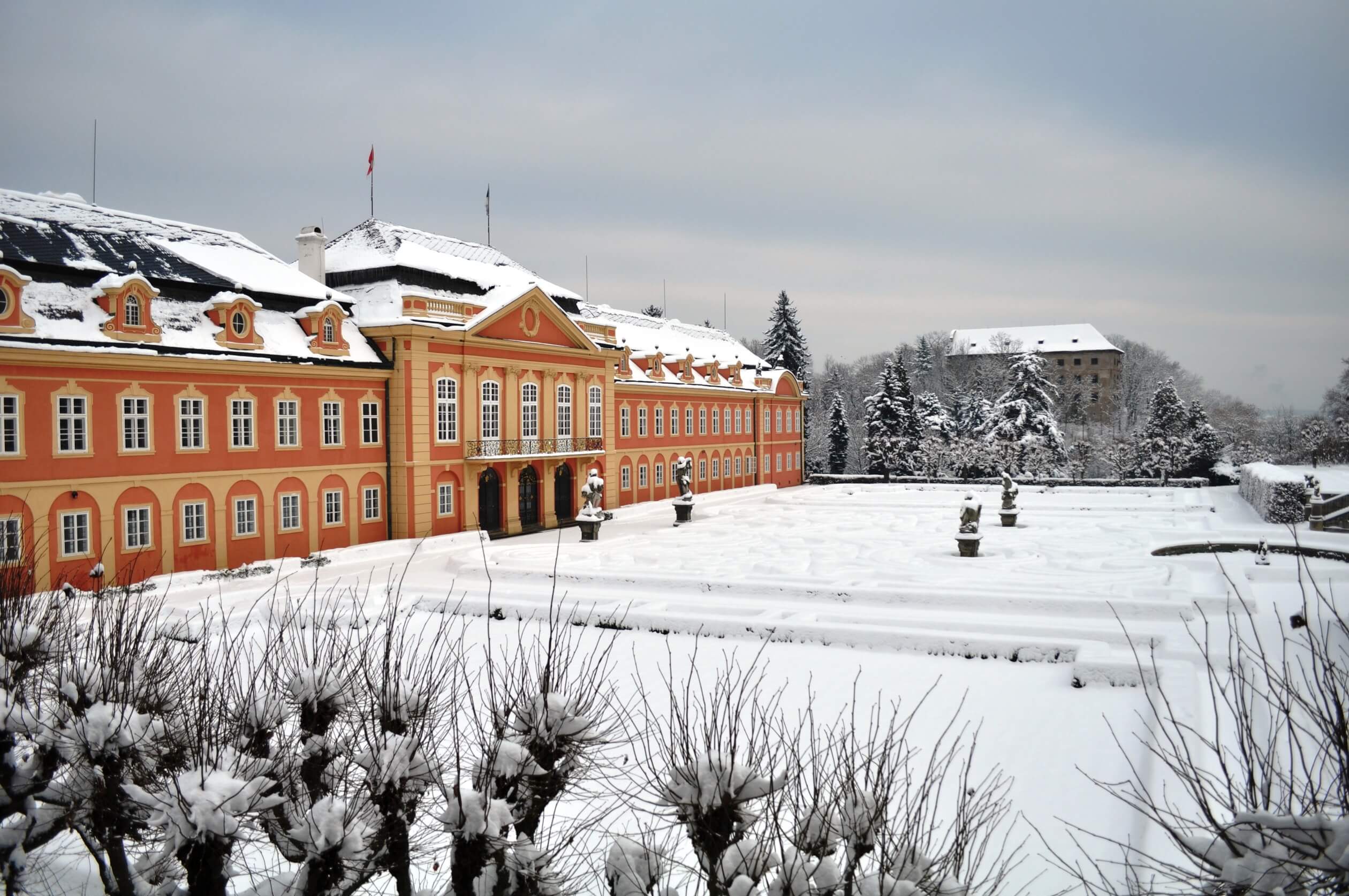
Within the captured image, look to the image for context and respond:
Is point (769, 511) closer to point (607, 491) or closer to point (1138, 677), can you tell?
point (607, 491)

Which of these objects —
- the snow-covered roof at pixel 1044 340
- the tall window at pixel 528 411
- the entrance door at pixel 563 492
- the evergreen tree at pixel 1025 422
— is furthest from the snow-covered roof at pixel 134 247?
the snow-covered roof at pixel 1044 340

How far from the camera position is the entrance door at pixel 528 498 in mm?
33969

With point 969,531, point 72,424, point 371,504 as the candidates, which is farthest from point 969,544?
point 72,424

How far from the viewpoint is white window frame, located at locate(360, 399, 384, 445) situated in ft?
93.1

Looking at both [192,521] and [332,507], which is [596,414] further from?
[192,521]

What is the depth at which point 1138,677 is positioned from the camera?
553 inches

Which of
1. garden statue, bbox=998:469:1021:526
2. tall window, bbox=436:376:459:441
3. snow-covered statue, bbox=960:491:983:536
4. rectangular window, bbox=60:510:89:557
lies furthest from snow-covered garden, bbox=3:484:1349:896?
garden statue, bbox=998:469:1021:526

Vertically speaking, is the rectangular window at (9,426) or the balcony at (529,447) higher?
the rectangular window at (9,426)

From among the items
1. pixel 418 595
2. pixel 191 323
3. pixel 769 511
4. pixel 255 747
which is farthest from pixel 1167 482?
pixel 255 747

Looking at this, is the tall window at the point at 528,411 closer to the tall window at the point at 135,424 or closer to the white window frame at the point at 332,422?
the white window frame at the point at 332,422

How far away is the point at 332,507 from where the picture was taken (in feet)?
90.0

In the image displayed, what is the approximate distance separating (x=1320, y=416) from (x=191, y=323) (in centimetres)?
7137

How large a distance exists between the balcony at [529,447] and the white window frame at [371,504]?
3.43 metres

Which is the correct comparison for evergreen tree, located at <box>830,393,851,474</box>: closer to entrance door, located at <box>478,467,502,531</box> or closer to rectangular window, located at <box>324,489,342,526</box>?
entrance door, located at <box>478,467,502,531</box>
